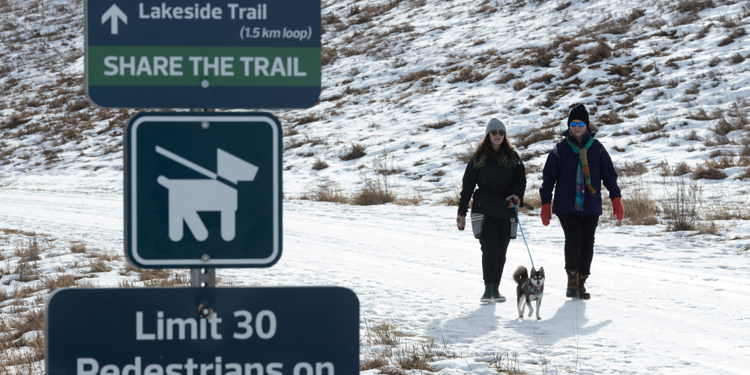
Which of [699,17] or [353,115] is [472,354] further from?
[699,17]

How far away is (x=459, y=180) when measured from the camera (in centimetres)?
1520

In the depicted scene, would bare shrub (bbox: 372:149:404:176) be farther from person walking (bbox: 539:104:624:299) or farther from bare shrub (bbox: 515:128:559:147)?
person walking (bbox: 539:104:624:299)

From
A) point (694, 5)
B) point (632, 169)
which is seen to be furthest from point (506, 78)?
point (632, 169)

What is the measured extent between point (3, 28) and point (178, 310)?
51.9m

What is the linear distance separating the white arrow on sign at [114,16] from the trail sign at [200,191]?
278 mm

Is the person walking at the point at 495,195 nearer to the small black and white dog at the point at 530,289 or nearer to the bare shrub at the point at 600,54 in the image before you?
the small black and white dog at the point at 530,289

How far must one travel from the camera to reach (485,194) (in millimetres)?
6191

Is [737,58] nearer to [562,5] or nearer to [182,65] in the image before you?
[562,5]

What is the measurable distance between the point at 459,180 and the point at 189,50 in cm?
1372

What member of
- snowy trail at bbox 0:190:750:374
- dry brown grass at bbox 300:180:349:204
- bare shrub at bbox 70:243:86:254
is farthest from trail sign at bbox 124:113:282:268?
dry brown grass at bbox 300:180:349:204

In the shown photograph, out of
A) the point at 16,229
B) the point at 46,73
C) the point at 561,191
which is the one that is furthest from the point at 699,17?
the point at 46,73

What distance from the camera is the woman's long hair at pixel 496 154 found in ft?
20.1

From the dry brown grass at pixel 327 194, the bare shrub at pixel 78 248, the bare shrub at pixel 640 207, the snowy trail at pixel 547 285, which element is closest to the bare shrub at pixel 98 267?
the bare shrub at pixel 78 248

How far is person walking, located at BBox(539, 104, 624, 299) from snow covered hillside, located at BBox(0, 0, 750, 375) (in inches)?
14.5
